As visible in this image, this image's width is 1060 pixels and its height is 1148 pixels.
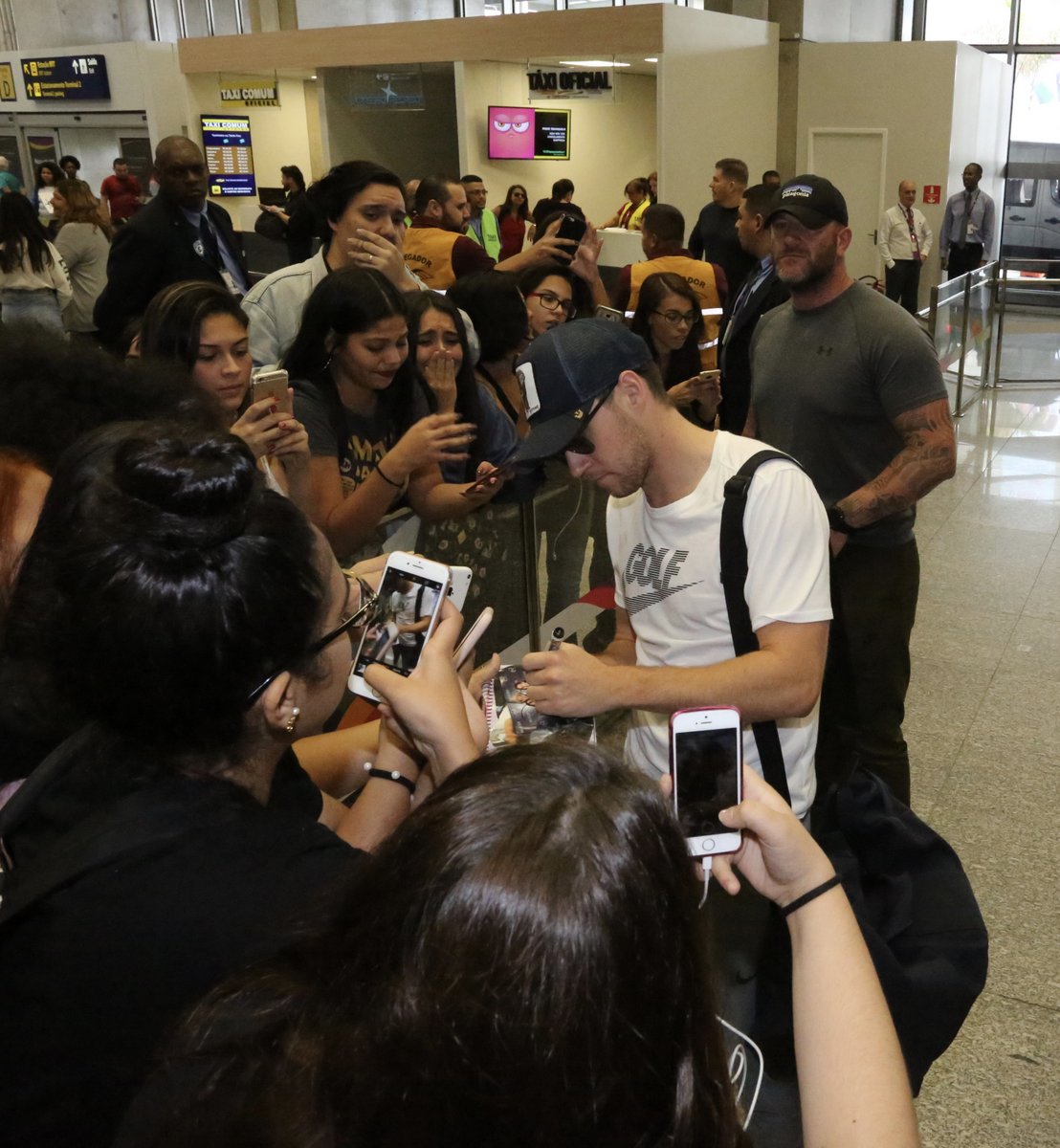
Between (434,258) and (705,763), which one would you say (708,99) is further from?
(705,763)

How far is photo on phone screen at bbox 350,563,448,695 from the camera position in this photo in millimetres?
1743

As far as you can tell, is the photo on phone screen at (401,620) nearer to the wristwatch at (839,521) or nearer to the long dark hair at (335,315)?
the long dark hair at (335,315)

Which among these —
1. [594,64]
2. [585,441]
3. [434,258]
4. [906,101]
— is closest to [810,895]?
[585,441]

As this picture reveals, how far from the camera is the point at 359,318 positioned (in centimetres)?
323

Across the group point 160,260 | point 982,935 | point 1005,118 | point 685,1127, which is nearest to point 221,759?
point 685,1127

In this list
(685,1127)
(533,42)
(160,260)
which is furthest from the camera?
(533,42)

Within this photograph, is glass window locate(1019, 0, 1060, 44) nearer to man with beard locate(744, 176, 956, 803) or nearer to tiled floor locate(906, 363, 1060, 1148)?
tiled floor locate(906, 363, 1060, 1148)

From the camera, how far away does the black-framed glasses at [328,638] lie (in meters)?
1.38

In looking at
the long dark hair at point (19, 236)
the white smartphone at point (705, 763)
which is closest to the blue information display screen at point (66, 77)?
the long dark hair at point (19, 236)

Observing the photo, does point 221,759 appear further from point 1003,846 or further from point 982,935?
point 1003,846

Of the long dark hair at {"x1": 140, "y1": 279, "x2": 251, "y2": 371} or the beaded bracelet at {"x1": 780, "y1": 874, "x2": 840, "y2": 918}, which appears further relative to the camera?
the long dark hair at {"x1": 140, "y1": 279, "x2": 251, "y2": 371}

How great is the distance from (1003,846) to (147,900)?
10.2 feet

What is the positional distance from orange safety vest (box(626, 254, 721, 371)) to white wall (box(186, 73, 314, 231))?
10849mm

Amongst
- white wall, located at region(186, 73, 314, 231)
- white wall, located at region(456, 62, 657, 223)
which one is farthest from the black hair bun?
white wall, located at region(186, 73, 314, 231)
